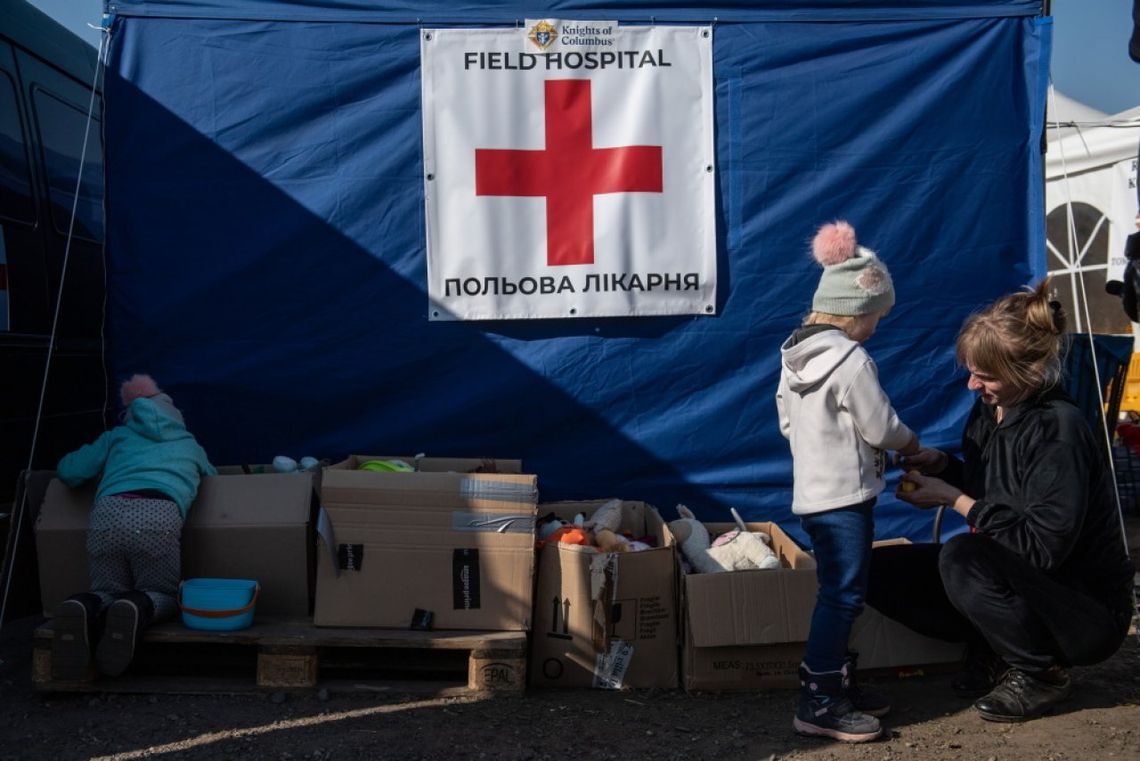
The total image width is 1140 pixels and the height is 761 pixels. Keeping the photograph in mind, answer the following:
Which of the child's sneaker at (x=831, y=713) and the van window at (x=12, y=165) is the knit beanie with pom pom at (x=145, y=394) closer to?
the van window at (x=12, y=165)

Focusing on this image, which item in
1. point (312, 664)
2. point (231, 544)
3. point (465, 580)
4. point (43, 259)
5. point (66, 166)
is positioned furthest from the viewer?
point (66, 166)

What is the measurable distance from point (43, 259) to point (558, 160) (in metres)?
2.01

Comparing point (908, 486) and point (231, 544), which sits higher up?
point (908, 486)

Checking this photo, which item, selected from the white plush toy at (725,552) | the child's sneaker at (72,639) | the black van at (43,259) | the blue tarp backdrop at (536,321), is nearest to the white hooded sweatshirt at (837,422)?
the white plush toy at (725,552)

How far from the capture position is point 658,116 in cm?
395

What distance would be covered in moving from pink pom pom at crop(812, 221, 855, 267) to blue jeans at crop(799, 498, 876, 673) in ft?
2.12

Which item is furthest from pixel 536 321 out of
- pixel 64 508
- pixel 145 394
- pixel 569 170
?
pixel 64 508

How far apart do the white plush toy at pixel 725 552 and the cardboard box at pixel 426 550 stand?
567mm

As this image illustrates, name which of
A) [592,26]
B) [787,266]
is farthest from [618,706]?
[592,26]

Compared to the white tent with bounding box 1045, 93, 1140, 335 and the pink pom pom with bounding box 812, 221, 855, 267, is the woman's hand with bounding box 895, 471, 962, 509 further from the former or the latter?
the white tent with bounding box 1045, 93, 1140, 335

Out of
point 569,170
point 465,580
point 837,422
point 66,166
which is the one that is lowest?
point 465,580

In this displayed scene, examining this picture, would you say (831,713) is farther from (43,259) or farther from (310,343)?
(43,259)

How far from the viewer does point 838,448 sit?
277 cm

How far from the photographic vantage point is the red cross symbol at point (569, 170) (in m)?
3.93
